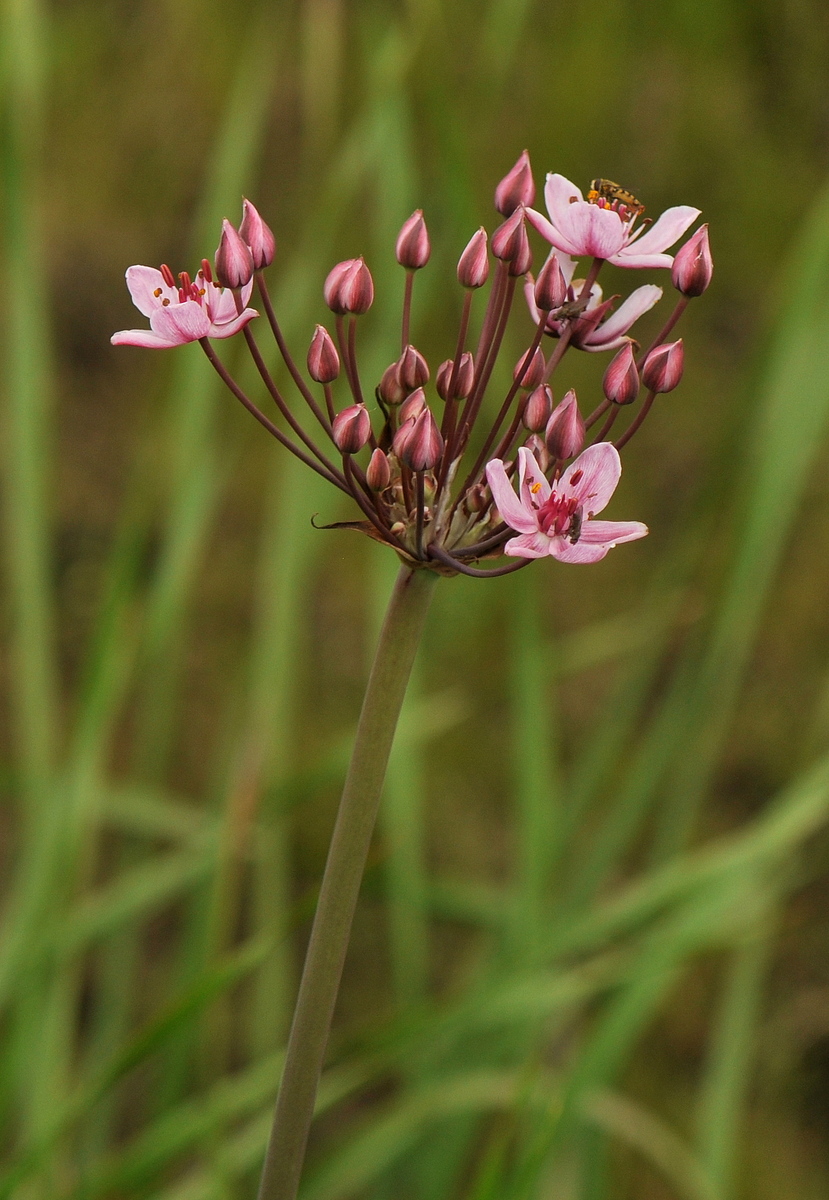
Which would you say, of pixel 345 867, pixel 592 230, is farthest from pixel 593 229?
pixel 345 867

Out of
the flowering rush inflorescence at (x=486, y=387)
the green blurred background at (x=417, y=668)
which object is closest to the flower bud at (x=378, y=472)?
the flowering rush inflorescence at (x=486, y=387)

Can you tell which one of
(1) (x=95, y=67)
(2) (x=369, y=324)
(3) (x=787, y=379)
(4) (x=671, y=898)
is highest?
(1) (x=95, y=67)

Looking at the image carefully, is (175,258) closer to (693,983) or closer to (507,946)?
(507,946)

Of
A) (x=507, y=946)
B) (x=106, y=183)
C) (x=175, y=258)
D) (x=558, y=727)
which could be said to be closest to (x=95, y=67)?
(x=106, y=183)

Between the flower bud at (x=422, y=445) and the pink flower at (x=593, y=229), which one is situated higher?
the pink flower at (x=593, y=229)

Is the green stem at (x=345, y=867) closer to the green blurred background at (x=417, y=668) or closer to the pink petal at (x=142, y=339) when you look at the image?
the pink petal at (x=142, y=339)
